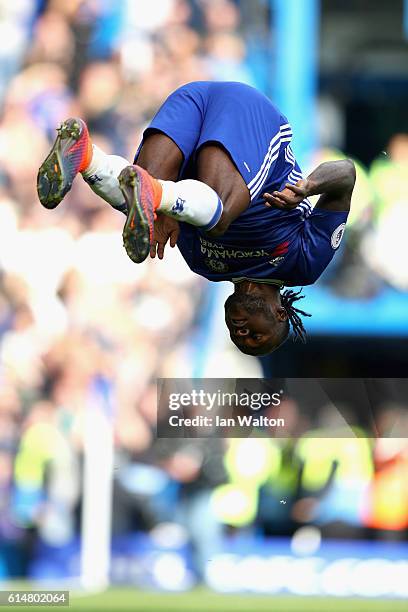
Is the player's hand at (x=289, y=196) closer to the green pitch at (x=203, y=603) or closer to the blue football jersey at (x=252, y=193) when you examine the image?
the blue football jersey at (x=252, y=193)

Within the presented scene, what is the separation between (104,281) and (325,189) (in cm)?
487

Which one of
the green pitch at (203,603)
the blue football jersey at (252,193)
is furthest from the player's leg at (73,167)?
the green pitch at (203,603)

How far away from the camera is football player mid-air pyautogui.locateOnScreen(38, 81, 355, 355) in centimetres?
517

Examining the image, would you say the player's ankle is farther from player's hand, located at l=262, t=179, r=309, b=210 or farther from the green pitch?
the green pitch

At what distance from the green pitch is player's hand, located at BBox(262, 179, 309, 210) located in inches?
217

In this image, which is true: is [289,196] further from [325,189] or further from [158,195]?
[158,195]

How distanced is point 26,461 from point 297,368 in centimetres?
226

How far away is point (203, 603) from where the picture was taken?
1023cm

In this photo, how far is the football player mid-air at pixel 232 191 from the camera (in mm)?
5168

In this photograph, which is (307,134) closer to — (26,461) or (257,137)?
(26,461)

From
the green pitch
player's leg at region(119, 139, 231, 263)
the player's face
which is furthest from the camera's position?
the green pitch

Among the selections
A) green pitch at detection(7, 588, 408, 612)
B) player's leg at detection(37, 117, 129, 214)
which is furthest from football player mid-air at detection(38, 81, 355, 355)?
green pitch at detection(7, 588, 408, 612)

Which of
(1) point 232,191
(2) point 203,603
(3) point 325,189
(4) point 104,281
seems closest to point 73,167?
(1) point 232,191

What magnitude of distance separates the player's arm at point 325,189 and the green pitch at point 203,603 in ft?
17.1
